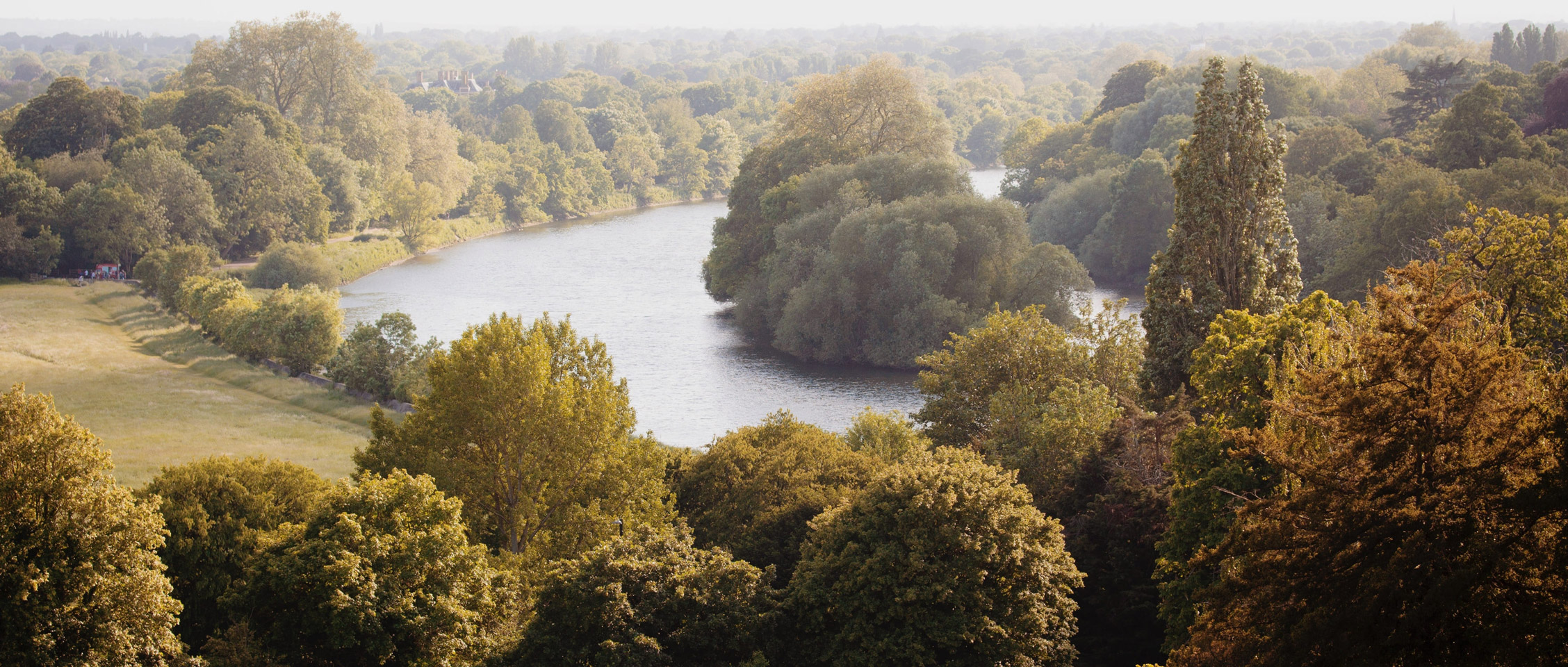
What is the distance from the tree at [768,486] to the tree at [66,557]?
10779mm

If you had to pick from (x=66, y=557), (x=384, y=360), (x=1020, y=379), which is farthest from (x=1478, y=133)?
(x=66, y=557)

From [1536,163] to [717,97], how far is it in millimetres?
149022

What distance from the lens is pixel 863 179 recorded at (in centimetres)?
6600

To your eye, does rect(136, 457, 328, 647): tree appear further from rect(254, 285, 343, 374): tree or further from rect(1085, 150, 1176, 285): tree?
rect(1085, 150, 1176, 285): tree

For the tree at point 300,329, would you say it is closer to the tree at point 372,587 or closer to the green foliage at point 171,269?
the green foliage at point 171,269

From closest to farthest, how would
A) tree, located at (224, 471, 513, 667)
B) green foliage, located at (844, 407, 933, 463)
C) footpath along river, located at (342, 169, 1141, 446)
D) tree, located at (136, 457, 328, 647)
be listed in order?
1. tree, located at (224, 471, 513, 667)
2. tree, located at (136, 457, 328, 647)
3. green foliage, located at (844, 407, 933, 463)
4. footpath along river, located at (342, 169, 1141, 446)

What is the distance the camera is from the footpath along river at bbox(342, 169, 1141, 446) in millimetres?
49156

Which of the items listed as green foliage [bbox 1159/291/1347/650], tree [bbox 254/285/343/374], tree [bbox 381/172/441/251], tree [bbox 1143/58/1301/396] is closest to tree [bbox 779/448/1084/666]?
green foliage [bbox 1159/291/1347/650]

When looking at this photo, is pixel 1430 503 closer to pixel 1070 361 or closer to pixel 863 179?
pixel 1070 361

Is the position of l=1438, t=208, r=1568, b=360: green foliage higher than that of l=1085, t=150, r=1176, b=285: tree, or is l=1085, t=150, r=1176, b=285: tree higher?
l=1438, t=208, r=1568, b=360: green foliage

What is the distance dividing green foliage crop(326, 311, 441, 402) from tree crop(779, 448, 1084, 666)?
30.6 metres

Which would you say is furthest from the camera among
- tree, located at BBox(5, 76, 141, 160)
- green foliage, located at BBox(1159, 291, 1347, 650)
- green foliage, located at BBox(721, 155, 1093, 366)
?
tree, located at BBox(5, 76, 141, 160)

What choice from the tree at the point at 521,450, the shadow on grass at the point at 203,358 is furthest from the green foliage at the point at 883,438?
the shadow on grass at the point at 203,358

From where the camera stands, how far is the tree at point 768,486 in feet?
77.3
